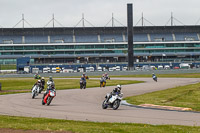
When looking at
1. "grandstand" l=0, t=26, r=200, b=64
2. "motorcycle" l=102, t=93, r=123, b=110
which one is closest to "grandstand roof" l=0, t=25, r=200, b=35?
"grandstand" l=0, t=26, r=200, b=64

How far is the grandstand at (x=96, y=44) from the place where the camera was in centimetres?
14338

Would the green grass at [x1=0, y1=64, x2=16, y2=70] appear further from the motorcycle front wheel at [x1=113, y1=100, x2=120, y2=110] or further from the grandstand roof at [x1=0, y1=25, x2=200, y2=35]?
the motorcycle front wheel at [x1=113, y1=100, x2=120, y2=110]

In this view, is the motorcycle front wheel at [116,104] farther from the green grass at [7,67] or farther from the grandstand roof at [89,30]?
the grandstand roof at [89,30]

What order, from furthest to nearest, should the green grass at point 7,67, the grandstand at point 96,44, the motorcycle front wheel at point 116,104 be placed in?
the grandstand at point 96,44 < the green grass at point 7,67 < the motorcycle front wheel at point 116,104

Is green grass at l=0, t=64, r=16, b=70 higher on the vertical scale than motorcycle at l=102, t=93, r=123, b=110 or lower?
higher

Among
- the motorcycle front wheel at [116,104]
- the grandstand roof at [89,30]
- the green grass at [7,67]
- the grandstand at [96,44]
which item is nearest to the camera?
the motorcycle front wheel at [116,104]

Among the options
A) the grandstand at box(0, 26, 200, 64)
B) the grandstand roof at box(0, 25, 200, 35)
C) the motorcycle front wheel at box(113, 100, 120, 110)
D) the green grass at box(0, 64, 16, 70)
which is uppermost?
the grandstand roof at box(0, 25, 200, 35)

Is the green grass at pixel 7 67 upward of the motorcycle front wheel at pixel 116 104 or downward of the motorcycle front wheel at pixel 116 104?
upward

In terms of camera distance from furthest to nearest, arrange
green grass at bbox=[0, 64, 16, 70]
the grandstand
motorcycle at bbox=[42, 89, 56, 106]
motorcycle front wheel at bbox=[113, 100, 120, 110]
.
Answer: the grandstand < green grass at bbox=[0, 64, 16, 70] < motorcycle at bbox=[42, 89, 56, 106] < motorcycle front wheel at bbox=[113, 100, 120, 110]

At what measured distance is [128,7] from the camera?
355 ft

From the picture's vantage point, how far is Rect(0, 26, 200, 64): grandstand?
470ft

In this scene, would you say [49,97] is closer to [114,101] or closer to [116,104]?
[114,101]

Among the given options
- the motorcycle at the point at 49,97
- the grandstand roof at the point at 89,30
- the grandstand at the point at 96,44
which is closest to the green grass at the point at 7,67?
the grandstand at the point at 96,44

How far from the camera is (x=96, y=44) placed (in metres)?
144
